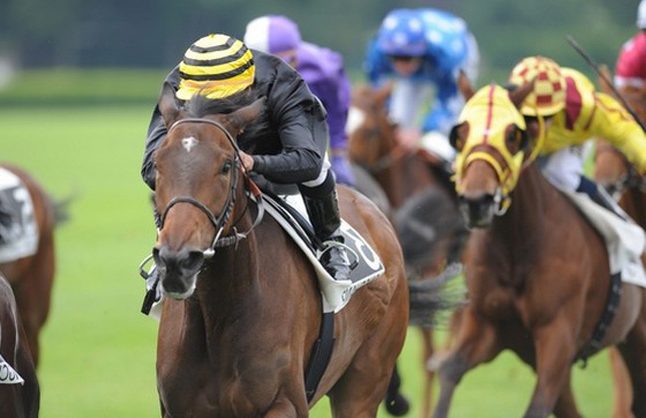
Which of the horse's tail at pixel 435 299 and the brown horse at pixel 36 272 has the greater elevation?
the horse's tail at pixel 435 299

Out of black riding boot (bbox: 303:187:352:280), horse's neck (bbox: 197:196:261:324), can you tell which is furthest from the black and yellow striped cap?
black riding boot (bbox: 303:187:352:280)

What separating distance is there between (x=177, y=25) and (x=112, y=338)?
43173mm

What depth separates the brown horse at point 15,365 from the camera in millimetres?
5309

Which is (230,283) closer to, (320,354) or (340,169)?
(320,354)

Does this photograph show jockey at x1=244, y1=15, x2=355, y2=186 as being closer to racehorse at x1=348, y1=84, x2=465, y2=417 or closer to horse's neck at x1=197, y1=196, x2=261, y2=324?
racehorse at x1=348, y1=84, x2=465, y2=417

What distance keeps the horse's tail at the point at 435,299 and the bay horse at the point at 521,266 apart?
0.27 feet

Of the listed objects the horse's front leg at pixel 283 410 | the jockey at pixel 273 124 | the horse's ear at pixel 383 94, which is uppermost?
the jockey at pixel 273 124

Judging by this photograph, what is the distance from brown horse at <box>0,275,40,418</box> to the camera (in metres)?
5.31

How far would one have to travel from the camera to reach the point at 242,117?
15.3 feet

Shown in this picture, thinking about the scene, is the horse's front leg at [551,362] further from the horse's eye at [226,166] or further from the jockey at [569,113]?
the horse's eye at [226,166]

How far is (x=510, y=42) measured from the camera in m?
48.7

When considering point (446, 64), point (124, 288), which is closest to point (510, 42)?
point (124, 288)

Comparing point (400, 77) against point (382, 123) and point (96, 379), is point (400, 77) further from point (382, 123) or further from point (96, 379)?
point (96, 379)

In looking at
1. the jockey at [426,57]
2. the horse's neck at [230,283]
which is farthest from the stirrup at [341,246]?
the jockey at [426,57]
